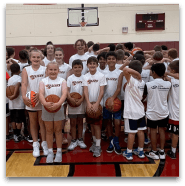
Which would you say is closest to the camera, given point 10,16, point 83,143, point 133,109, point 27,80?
point 133,109

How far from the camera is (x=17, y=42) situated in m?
10.5

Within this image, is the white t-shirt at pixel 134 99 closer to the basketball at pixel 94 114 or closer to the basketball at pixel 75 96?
the basketball at pixel 94 114

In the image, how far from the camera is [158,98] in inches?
126

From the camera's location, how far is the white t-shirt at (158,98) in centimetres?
318

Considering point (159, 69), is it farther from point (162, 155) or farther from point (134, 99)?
point (162, 155)

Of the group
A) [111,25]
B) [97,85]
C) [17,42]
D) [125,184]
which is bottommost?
[125,184]

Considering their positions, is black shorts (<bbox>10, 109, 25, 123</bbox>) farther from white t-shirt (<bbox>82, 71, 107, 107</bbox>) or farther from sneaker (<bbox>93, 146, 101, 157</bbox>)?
sneaker (<bbox>93, 146, 101, 157</bbox>)

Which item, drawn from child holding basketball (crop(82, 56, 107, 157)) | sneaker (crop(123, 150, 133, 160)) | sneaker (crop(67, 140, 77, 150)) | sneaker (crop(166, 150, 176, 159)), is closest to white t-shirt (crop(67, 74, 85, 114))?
child holding basketball (crop(82, 56, 107, 157))

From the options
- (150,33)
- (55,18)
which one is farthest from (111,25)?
(55,18)

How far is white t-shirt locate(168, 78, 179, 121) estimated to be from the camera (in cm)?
322

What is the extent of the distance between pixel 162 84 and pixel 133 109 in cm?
62

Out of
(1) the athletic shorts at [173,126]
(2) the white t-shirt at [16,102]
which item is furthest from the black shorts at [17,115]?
(1) the athletic shorts at [173,126]

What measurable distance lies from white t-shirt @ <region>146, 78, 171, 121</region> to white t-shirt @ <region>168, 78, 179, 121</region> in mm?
89

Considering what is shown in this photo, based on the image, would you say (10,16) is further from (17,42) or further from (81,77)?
(81,77)
